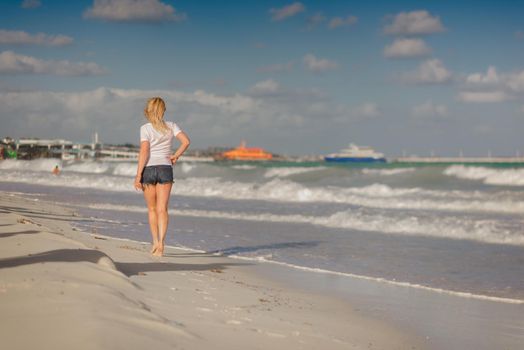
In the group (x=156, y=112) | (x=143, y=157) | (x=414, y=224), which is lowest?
(x=414, y=224)

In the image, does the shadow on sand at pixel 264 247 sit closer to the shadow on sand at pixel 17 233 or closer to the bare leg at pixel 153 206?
the bare leg at pixel 153 206

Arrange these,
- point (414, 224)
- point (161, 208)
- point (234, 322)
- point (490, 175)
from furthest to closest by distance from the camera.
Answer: point (490, 175) < point (414, 224) < point (161, 208) < point (234, 322)

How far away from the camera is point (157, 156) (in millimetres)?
8430

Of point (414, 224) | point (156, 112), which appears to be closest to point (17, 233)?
point (156, 112)

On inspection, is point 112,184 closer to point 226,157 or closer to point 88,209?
point 88,209

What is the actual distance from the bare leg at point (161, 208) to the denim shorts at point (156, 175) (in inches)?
3.0

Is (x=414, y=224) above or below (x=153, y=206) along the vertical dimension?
below

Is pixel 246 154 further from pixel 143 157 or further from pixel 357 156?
pixel 143 157

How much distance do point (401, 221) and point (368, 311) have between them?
9.69 meters

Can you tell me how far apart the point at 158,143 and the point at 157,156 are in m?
0.17

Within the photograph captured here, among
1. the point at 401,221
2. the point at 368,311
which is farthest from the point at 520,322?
the point at 401,221

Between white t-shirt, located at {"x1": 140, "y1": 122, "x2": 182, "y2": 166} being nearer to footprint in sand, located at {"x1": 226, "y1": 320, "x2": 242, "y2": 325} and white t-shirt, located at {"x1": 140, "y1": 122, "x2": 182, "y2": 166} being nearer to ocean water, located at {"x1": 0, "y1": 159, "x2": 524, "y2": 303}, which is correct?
ocean water, located at {"x1": 0, "y1": 159, "x2": 524, "y2": 303}

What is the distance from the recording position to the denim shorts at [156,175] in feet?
27.8

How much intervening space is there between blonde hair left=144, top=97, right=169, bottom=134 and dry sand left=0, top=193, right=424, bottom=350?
1.62 meters
